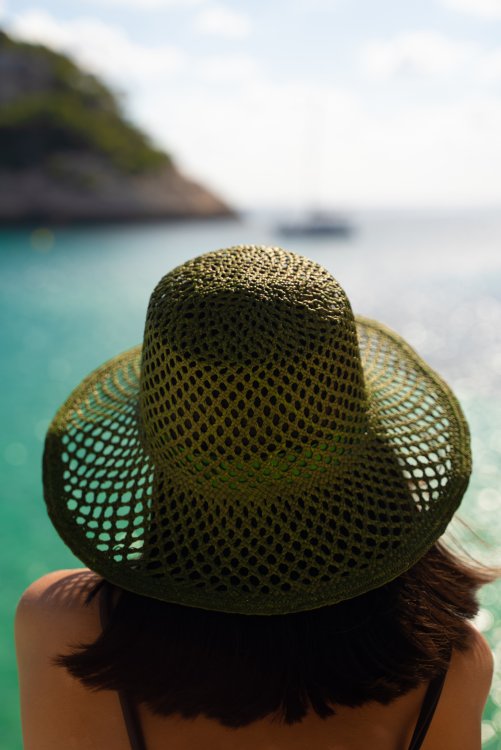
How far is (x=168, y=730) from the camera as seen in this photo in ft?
2.89

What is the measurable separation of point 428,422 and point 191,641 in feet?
1.86

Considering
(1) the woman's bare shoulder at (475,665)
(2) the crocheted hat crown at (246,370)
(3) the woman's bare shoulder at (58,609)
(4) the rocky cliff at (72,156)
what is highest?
(4) the rocky cliff at (72,156)

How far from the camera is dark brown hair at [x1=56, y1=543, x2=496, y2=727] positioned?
82 centimetres

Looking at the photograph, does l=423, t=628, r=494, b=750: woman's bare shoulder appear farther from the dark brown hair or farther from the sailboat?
the sailboat

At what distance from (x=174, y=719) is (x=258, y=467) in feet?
1.34

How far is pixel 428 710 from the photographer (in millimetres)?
880

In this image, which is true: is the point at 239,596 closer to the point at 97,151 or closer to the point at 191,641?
the point at 191,641

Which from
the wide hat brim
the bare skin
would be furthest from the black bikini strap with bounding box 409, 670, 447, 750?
the wide hat brim

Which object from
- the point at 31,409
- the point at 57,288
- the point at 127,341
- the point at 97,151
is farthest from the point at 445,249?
the point at 31,409

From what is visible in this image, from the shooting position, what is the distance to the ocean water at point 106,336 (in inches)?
133

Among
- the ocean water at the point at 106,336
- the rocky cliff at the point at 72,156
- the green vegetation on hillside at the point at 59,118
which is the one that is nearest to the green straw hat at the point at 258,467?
the ocean water at the point at 106,336

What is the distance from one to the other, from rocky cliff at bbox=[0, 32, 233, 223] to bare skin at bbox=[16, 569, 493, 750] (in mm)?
22850

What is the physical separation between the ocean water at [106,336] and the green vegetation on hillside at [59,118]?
6216 millimetres

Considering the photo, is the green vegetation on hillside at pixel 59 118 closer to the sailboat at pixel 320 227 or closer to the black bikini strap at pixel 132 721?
the sailboat at pixel 320 227
